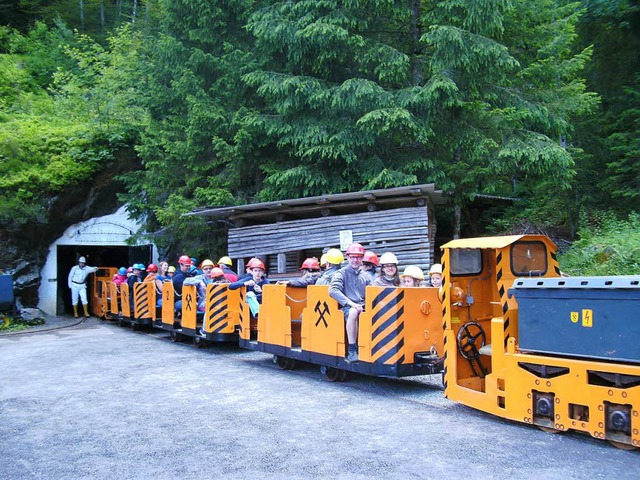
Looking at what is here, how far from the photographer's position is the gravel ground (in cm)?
520

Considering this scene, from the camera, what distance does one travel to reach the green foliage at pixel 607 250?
1191 centimetres

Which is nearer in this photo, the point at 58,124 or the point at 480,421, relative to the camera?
the point at 480,421

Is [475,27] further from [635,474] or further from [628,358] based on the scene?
[635,474]

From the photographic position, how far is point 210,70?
60.3ft

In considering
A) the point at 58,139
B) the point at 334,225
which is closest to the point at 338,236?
the point at 334,225

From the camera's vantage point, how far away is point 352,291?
30.2 ft

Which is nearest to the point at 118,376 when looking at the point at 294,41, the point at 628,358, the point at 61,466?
the point at 61,466

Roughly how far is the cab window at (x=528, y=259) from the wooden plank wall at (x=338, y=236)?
653 cm

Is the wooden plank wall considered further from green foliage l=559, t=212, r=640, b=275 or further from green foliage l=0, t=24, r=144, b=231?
green foliage l=0, t=24, r=144, b=231

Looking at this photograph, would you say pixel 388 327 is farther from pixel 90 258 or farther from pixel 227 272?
pixel 90 258

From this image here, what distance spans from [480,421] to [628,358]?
74.3 inches

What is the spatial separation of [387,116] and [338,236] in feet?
10.7

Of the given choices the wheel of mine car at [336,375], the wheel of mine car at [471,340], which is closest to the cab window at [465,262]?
the wheel of mine car at [471,340]

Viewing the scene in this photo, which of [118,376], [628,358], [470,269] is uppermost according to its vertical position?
[470,269]
